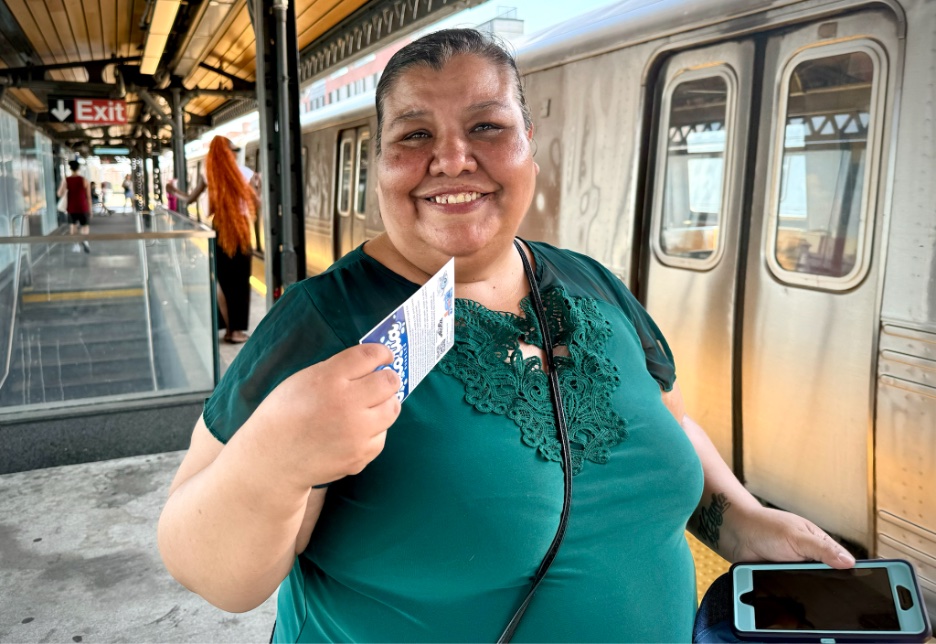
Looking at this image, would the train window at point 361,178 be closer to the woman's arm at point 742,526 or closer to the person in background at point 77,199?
the woman's arm at point 742,526

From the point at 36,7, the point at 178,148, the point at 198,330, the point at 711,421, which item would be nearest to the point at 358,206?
the point at 198,330

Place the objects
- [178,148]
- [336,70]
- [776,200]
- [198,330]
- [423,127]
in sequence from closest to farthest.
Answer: [423,127] < [776,200] < [198,330] < [336,70] < [178,148]

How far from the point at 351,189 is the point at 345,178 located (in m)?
0.36

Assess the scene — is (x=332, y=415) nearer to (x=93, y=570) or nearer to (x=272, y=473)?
(x=272, y=473)

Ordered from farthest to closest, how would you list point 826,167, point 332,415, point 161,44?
point 161,44 → point 826,167 → point 332,415

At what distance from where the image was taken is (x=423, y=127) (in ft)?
3.79

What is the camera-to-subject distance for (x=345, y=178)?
8.49 meters

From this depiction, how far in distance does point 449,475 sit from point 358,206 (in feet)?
24.0

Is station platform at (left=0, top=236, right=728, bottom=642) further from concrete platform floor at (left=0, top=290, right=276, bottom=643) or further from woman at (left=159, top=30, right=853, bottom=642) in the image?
woman at (left=159, top=30, right=853, bottom=642)

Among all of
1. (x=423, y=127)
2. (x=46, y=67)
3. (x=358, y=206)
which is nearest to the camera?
(x=423, y=127)

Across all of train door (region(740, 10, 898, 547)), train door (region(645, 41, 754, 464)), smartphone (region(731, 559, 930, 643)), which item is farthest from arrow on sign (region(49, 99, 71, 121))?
smartphone (region(731, 559, 930, 643))

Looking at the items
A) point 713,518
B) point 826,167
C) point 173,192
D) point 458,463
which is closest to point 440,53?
point 458,463

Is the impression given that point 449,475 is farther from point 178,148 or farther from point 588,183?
point 178,148

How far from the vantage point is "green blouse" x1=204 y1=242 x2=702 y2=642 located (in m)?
1.03
